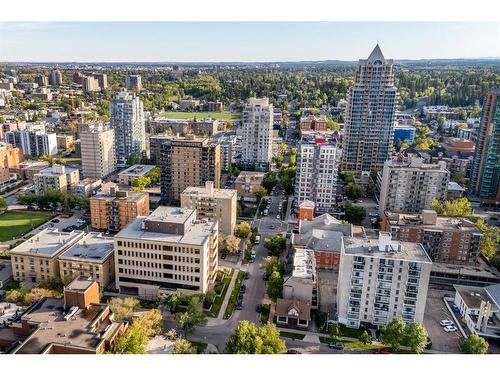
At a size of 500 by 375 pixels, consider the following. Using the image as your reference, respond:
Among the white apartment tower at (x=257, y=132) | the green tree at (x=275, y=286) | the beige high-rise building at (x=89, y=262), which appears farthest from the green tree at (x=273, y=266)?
the white apartment tower at (x=257, y=132)

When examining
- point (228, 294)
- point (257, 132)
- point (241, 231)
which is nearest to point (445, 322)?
point (228, 294)

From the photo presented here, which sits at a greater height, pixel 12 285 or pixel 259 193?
pixel 259 193

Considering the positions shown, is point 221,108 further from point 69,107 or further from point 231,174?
point 231,174

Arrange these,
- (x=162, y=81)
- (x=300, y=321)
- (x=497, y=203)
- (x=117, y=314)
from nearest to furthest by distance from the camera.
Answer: (x=117, y=314) < (x=300, y=321) < (x=497, y=203) < (x=162, y=81)

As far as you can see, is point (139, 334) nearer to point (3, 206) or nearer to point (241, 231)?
point (241, 231)

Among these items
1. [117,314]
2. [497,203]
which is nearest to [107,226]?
[117,314]
